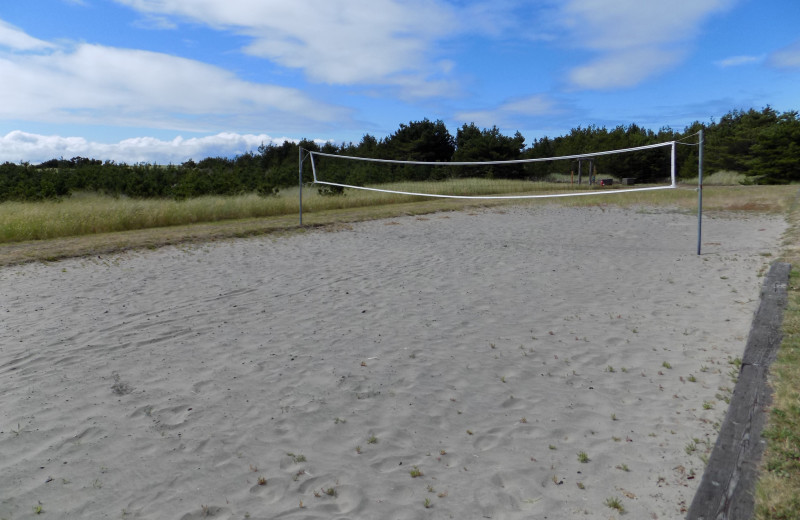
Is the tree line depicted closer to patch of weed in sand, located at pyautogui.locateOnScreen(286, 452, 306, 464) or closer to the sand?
the sand

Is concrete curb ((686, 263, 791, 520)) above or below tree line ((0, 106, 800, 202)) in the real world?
below

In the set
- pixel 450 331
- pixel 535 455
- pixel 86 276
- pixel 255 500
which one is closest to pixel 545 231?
pixel 450 331

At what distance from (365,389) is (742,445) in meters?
2.30

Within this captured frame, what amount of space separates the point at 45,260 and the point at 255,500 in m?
8.28

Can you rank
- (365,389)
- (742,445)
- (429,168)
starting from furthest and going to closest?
(429,168), (365,389), (742,445)

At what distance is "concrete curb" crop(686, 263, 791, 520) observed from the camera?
2.46 m

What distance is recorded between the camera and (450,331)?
5188mm

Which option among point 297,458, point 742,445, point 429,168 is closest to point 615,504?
point 742,445

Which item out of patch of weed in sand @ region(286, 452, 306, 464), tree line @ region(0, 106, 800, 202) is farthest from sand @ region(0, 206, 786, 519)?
tree line @ region(0, 106, 800, 202)

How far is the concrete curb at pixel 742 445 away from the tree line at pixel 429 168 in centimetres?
1771

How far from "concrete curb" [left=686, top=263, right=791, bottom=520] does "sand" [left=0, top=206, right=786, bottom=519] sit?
0.10 m

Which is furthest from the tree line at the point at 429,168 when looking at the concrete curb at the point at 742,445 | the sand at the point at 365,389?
the concrete curb at the point at 742,445

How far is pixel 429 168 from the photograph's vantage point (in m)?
36.5

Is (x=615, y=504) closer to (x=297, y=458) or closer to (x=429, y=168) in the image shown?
(x=297, y=458)
